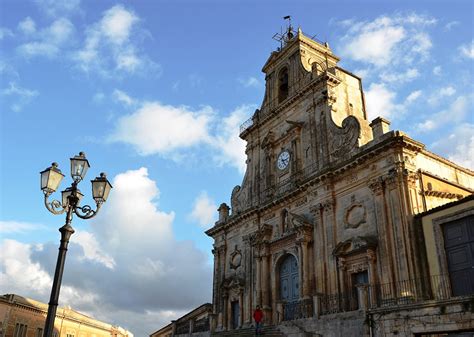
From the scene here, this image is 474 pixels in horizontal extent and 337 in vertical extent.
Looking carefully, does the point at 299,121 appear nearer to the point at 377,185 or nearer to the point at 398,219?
the point at 377,185

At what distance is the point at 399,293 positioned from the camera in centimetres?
1548

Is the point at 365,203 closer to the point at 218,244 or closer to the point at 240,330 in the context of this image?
the point at 240,330

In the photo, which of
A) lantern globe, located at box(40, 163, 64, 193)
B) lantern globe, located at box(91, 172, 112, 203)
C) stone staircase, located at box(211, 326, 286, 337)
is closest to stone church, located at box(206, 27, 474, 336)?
stone staircase, located at box(211, 326, 286, 337)

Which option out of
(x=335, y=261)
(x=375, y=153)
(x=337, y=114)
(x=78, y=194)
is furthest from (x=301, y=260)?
(x=78, y=194)

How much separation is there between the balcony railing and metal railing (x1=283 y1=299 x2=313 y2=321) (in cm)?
125

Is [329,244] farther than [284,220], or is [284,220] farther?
[284,220]

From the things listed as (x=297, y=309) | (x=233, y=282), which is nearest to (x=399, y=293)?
(x=297, y=309)

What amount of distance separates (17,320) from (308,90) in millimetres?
24280

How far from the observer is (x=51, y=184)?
8.55 metres

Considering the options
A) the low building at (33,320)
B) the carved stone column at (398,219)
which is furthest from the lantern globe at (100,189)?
the low building at (33,320)

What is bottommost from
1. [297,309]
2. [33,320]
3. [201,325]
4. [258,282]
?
[201,325]

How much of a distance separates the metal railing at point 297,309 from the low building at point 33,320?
1882 cm

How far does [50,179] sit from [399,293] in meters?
12.1

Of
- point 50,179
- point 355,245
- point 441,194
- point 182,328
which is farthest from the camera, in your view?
point 182,328
